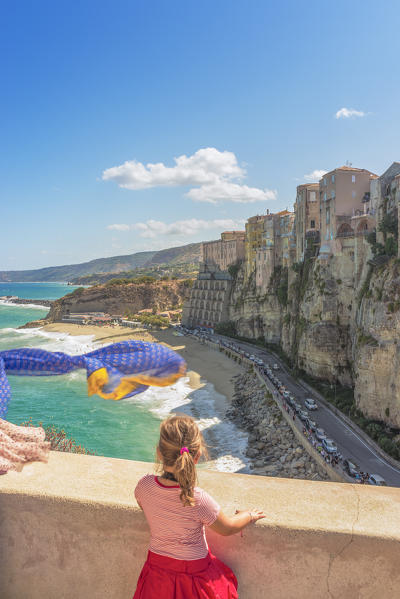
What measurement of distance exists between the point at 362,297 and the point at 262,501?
23.6 m

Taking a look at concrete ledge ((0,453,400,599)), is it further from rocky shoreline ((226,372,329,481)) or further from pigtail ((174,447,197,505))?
rocky shoreline ((226,372,329,481))

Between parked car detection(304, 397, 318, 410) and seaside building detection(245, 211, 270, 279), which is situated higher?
seaside building detection(245, 211, 270, 279)

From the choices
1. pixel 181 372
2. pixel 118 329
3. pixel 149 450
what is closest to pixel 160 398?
pixel 149 450

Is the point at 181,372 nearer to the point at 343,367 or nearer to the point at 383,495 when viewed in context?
the point at 383,495

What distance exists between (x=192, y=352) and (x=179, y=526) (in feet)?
145

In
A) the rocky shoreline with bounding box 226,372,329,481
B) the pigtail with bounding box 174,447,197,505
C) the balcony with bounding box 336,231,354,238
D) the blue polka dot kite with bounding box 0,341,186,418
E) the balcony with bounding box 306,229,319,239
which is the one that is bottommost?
the rocky shoreline with bounding box 226,372,329,481

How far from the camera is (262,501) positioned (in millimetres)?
2801

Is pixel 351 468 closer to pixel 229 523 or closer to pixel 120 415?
pixel 120 415

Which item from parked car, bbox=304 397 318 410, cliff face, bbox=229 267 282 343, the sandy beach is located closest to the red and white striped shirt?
parked car, bbox=304 397 318 410

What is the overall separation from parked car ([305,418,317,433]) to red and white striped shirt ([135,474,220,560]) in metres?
20.4

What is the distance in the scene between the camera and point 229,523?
7.88 ft

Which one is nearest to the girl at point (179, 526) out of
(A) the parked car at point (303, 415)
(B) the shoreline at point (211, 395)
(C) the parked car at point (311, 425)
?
(B) the shoreline at point (211, 395)

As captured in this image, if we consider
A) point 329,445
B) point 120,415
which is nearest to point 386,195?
point 329,445

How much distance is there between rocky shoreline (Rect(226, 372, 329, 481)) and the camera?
18689 mm
